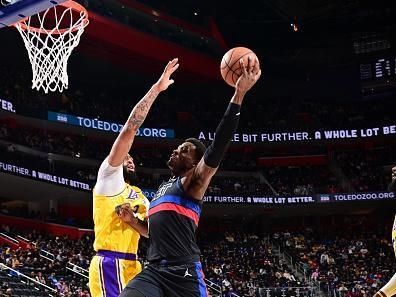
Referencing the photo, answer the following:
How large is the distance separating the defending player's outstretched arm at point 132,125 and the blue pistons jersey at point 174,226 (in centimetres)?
60

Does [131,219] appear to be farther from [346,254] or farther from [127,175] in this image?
[346,254]

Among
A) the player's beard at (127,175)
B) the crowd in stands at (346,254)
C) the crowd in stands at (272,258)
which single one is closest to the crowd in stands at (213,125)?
the crowd in stands at (346,254)

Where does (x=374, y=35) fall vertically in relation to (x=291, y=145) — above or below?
above

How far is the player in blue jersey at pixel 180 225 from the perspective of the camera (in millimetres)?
4199

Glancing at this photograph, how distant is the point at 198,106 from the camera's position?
111 feet

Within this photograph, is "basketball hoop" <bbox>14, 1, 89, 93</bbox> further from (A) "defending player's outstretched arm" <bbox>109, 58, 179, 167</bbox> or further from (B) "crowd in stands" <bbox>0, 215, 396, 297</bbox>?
(B) "crowd in stands" <bbox>0, 215, 396, 297</bbox>

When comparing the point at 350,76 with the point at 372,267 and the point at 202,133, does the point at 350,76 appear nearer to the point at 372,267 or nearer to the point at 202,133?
the point at 202,133

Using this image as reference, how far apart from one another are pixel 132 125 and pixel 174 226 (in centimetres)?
91

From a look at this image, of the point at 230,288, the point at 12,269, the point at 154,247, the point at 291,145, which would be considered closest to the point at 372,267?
the point at 230,288

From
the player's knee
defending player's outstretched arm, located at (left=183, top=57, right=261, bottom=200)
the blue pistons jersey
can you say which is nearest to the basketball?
defending player's outstretched arm, located at (left=183, top=57, right=261, bottom=200)

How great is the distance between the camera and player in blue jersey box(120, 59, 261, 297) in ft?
13.8

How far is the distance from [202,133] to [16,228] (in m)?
11.2

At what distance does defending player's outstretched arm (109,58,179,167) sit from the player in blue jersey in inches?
18.7

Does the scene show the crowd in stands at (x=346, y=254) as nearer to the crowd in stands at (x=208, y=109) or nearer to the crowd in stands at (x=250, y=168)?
the crowd in stands at (x=250, y=168)
